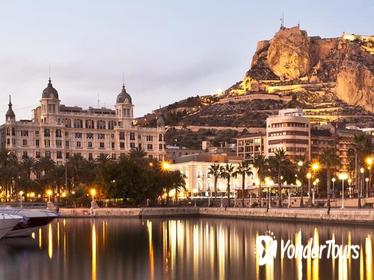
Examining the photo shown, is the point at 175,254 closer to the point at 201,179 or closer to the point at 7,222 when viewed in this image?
the point at 7,222

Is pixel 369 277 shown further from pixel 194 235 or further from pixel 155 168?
pixel 155 168

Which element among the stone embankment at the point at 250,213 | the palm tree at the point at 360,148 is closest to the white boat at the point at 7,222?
the stone embankment at the point at 250,213

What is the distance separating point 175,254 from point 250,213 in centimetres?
5371

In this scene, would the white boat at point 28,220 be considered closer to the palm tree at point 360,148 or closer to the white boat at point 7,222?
the white boat at point 7,222

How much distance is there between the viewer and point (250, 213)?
388 feet

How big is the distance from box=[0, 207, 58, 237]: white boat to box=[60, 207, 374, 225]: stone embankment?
34031mm

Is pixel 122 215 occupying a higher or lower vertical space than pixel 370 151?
lower

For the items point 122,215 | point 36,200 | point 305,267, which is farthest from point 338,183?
point 305,267

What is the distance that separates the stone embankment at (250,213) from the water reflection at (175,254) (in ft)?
15.8

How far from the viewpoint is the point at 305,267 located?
5216cm

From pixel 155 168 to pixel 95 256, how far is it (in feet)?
271

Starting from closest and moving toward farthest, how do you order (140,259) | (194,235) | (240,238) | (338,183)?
(140,259), (240,238), (194,235), (338,183)

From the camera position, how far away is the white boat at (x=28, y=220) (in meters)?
85.4

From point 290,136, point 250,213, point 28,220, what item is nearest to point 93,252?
point 28,220
